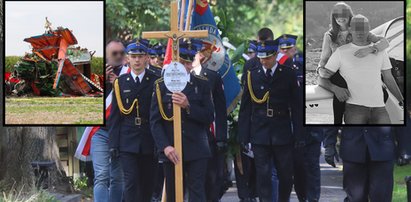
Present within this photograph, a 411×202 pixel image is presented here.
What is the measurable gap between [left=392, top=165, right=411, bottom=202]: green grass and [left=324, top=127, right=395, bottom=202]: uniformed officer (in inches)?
110

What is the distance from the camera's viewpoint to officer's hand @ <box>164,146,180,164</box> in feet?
42.6

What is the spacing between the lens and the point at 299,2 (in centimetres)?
3722

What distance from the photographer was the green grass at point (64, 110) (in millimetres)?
13852

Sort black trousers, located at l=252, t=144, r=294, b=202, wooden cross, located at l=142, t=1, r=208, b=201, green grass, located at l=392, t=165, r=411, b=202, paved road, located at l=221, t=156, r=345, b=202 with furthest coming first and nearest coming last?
paved road, located at l=221, t=156, r=345, b=202 < green grass, located at l=392, t=165, r=411, b=202 < black trousers, located at l=252, t=144, r=294, b=202 < wooden cross, located at l=142, t=1, r=208, b=201

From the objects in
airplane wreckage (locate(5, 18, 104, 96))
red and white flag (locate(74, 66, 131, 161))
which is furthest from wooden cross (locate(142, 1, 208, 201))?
red and white flag (locate(74, 66, 131, 161))

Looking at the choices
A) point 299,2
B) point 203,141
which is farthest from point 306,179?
point 299,2

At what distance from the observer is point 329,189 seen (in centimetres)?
1888

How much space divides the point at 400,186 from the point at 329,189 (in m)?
1.29

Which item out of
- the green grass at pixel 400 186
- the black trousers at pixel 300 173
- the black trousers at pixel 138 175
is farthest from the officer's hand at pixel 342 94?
the green grass at pixel 400 186

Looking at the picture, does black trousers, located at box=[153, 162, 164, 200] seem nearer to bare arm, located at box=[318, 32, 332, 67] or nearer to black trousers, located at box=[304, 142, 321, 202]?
black trousers, located at box=[304, 142, 321, 202]

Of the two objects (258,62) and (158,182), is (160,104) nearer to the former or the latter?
(258,62)

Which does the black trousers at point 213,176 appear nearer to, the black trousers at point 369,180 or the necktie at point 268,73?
the necktie at point 268,73

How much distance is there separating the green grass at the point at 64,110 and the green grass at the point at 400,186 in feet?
14.4

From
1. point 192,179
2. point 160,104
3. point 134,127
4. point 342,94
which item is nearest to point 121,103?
point 134,127
